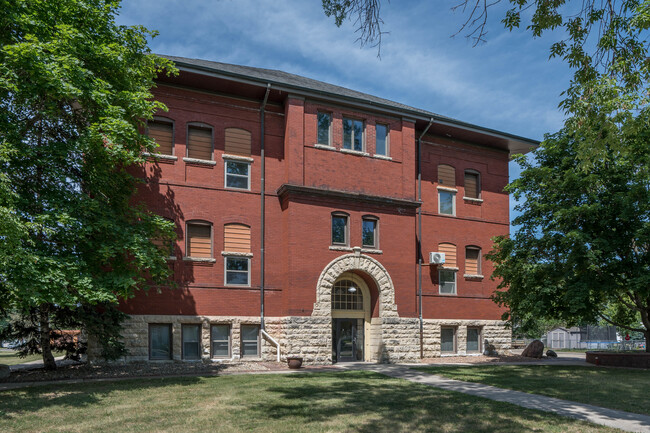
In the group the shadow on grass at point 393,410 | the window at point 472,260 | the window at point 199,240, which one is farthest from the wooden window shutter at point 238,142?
the window at point 472,260

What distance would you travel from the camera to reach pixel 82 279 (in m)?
13.6

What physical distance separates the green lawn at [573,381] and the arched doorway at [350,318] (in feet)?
12.3

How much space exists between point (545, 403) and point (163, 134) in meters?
15.8

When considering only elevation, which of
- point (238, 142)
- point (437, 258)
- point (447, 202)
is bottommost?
point (437, 258)

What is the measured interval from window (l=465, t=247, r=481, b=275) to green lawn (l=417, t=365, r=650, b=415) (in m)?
5.92

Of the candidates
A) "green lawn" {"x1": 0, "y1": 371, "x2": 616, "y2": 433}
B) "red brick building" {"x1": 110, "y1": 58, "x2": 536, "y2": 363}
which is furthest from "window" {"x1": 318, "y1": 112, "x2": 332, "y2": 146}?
"green lawn" {"x1": 0, "y1": 371, "x2": 616, "y2": 433}

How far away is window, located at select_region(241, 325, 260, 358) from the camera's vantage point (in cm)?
2069

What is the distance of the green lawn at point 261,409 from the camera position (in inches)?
362

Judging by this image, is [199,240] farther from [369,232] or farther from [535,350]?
[535,350]

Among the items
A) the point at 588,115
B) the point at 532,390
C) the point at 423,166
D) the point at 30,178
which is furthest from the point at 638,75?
the point at 423,166

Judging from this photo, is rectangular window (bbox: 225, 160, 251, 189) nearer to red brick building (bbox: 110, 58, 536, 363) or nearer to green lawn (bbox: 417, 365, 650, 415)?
red brick building (bbox: 110, 58, 536, 363)

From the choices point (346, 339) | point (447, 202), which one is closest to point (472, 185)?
point (447, 202)

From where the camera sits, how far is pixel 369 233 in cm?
2248

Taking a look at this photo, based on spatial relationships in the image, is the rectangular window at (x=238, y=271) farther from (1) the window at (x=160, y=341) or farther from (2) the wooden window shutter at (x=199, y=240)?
(1) the window at (x=160, y=341)
